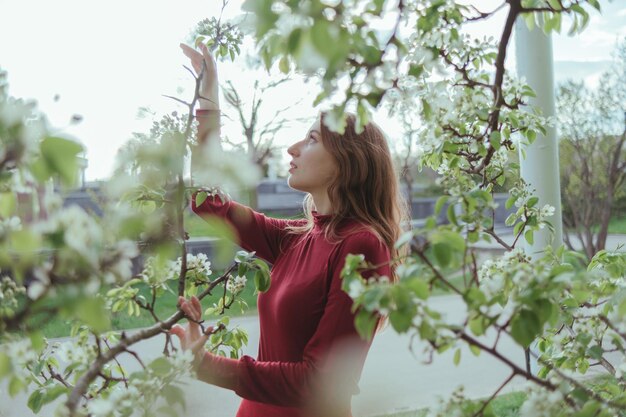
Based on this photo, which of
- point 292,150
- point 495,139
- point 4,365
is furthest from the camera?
point 292,150

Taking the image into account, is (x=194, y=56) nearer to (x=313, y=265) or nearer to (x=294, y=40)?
(x=313, y=265)

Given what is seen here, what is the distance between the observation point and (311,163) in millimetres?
1213

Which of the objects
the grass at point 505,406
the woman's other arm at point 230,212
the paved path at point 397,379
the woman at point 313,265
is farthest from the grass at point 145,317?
the woman at point 313,265

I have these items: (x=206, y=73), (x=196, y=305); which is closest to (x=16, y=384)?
(x=196, y=305)

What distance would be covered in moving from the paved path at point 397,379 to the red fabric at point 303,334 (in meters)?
0.98

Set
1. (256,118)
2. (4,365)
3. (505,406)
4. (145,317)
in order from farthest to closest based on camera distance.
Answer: (145,317), (505,406), (256,118), (4,365)

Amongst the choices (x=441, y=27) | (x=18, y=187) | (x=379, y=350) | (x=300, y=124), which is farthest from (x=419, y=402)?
(x=18, y=187)

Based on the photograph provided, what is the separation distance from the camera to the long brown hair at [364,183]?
1212mm

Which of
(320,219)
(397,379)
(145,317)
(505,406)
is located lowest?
(397,379)

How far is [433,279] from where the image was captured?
0.67 m

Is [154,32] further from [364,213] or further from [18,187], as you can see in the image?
[18,187]

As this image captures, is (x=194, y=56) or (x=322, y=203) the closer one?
(x=194, y=56)

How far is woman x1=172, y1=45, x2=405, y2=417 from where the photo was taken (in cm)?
102

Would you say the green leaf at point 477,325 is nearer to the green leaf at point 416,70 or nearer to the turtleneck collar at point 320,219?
the green leaf at point 416,70
